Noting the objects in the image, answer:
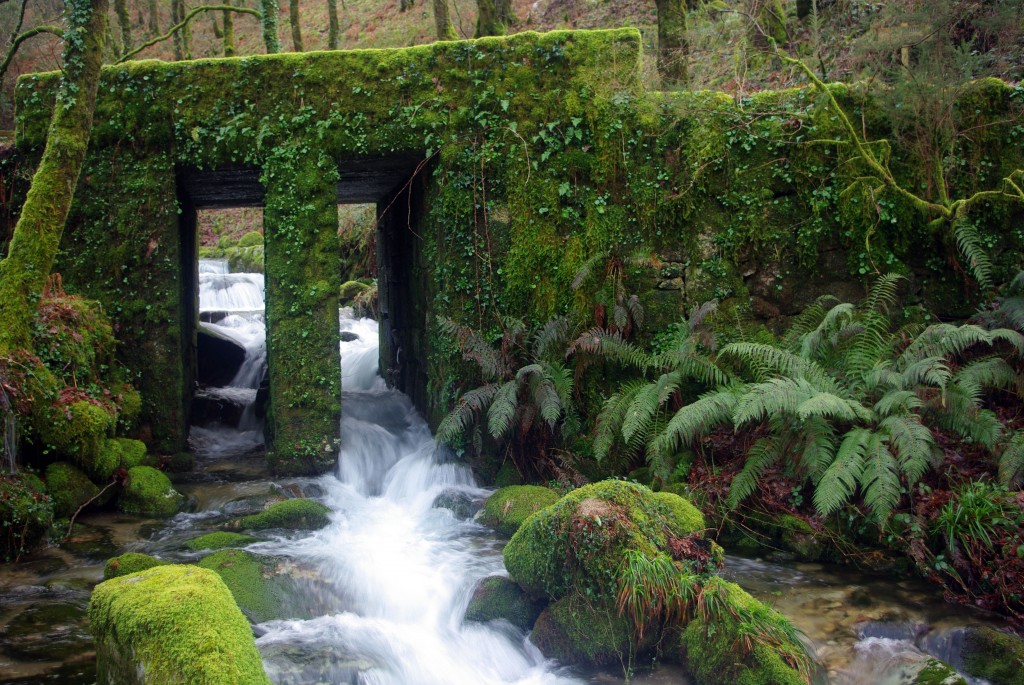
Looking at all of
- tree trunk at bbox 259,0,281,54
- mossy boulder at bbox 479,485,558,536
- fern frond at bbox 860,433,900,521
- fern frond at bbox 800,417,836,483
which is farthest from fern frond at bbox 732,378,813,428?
tree trunk at bbox 259,0,281,54

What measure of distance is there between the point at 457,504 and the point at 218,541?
2414 mm

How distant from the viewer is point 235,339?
14000mm

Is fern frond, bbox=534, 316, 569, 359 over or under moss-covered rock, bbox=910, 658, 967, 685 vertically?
over

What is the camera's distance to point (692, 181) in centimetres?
872

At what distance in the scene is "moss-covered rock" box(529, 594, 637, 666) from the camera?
495cm

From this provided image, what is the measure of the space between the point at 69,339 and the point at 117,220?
1752 mm

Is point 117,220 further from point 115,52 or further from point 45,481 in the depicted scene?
point 115,52

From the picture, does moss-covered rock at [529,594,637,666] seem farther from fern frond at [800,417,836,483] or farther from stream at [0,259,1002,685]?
fern frond at [800,417,836,483]

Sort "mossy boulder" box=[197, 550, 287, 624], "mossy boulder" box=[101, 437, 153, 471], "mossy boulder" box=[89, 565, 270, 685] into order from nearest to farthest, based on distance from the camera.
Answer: "mossy boulder" box=[89, 565, 270, 685]
"mossy boulder" box=[197, 550, 287, 624]
"mossy boulder" box=[101, 437, 153, 471]

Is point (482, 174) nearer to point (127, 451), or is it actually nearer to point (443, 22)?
point (127, 451)

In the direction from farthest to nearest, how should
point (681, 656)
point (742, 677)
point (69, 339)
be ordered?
point (69, 339) < point (681, 656) < point (742, 677)

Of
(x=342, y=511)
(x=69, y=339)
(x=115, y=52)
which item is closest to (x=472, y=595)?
(x=342, y=511)

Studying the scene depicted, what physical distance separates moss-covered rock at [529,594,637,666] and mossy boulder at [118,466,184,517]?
466cm

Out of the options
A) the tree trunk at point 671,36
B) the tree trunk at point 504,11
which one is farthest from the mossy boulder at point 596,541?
the tree trunk at point 504,11
